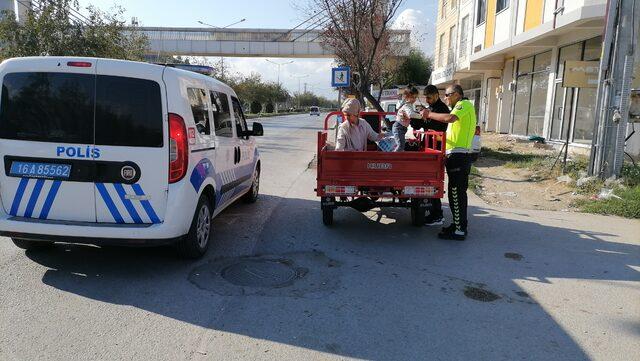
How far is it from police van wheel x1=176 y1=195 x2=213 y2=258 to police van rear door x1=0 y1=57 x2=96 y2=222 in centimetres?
88

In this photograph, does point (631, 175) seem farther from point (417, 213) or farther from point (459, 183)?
point (417, 213)

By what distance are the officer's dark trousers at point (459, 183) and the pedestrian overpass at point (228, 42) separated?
38493 mm

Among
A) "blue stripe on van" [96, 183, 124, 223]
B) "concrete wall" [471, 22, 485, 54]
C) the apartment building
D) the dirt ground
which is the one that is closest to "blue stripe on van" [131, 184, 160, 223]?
"blue stripe on van" [96, 183, 124, 223]

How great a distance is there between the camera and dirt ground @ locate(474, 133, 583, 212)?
8745 millimetres

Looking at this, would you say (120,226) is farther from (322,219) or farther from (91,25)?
(91,25)

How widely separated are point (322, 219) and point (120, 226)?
3217 mm

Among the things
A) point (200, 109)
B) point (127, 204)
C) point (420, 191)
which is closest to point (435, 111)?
point (420, 191)

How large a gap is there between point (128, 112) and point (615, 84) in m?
9.08

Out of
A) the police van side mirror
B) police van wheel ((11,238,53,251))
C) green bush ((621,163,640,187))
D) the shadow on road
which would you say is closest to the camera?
the shadow on road

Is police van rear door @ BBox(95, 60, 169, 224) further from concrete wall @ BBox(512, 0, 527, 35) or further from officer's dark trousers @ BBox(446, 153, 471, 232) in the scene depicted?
concrete wall @ BBox(512, 0, 527, 35)

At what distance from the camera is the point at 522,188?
32.9ft

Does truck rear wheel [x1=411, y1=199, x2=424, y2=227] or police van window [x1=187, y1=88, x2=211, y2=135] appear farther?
truck rear wheel [x1=411, y1=199, x2=424, y2=227]

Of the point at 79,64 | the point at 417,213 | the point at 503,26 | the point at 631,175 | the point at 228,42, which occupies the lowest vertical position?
the point at 417,213

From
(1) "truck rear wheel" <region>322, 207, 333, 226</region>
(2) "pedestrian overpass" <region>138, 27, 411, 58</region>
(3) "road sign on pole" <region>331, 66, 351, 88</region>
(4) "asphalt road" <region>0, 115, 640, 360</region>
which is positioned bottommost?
(4) "asphalt road" <region>0, 115, 640, 360</region>
